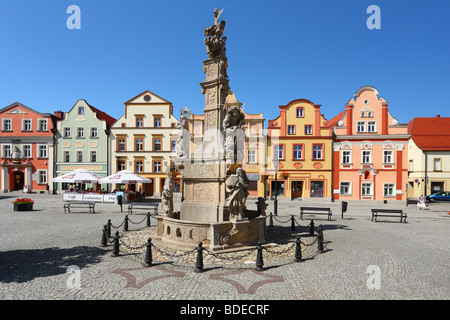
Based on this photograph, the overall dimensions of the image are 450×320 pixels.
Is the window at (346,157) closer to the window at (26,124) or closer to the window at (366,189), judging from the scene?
the window at (366,189)

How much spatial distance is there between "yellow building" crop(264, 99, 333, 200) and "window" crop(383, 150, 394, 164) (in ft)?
19.4

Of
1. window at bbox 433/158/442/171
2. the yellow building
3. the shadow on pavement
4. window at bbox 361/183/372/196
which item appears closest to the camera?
the shadow on pavement

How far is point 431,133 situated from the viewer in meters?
34.7

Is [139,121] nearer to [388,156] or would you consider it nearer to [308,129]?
[308,129]

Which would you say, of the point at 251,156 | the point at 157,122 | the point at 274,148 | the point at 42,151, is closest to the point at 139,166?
the point at 157,122

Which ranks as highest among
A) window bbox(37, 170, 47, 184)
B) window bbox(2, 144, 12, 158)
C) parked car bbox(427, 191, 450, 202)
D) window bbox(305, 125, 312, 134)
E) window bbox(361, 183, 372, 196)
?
window bbox(305, 125, 312, 134)

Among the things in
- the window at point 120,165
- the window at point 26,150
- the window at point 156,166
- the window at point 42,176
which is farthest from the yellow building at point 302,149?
the window at point 26,150

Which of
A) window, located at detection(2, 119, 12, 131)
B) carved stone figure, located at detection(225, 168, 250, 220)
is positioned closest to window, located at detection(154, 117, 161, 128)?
window, located at detection(2, 119, 12, 131)

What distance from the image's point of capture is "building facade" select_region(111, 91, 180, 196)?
3175 cm

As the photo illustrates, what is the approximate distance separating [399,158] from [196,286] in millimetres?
30201

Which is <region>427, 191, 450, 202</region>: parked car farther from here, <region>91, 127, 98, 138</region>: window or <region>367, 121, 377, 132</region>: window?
<region>91, 127, 98, 138</region>: window

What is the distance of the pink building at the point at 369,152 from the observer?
27594 mm

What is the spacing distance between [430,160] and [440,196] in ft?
17.1

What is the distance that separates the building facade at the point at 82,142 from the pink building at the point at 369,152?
28842 mm
